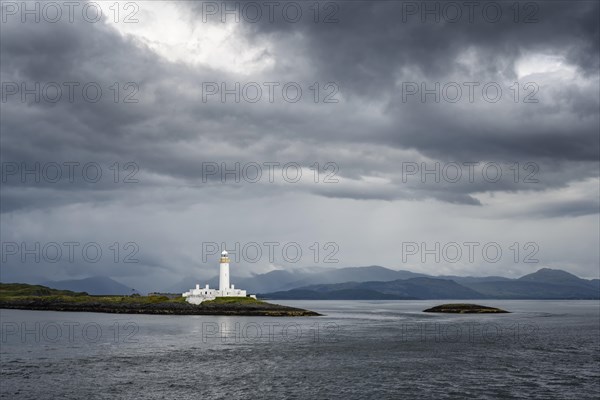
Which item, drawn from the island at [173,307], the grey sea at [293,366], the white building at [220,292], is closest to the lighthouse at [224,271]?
the white building at [220,292]

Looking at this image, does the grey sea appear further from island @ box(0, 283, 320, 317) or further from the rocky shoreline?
island @ box(0, 283, 320, 317)

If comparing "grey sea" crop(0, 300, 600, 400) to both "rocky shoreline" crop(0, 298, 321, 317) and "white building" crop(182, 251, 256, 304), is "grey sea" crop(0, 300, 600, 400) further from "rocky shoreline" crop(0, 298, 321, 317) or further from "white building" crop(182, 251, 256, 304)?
"white building" crop(182, 251, 256, 304)

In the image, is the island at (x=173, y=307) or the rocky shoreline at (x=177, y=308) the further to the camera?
the island at (x=173, y=307)

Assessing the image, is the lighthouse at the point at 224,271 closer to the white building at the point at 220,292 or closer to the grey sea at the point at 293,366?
the white building at the point at 220,292

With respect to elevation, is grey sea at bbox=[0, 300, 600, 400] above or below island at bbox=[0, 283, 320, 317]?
above

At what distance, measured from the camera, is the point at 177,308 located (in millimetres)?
162625

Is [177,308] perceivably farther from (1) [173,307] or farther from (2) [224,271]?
(2) [224,271]

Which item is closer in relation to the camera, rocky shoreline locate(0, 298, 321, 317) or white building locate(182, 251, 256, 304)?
rocky shoreline locate(0, 298, 321, 317)

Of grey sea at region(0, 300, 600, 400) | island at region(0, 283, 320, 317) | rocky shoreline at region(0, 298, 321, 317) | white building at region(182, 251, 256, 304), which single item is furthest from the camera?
white building at region(182, 251, 256, 304)

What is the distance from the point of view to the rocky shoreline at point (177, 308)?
15425 centimetres

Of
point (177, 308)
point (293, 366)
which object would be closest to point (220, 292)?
point (177, 308)

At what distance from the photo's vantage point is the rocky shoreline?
154250mm

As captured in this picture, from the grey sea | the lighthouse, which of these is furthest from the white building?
the grey sea

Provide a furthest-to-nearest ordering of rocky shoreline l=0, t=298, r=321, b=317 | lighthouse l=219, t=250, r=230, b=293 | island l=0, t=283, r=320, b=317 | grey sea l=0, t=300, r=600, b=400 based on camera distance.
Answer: lighthouse l=219, t=250, r=230, b=293 → island l=0, t=283, r=320, b=317 → rocky shoreline l=0, t=298, r=321, b=317 → grey sea l=0, t=300, r=600, b=400
